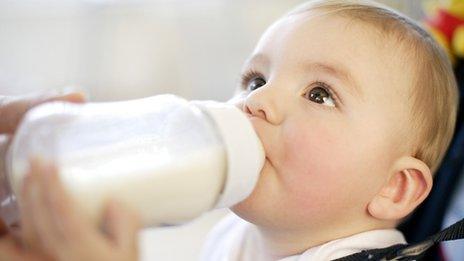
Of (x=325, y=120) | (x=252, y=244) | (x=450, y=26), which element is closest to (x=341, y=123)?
(x=325, y=120)

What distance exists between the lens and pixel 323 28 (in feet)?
2.39

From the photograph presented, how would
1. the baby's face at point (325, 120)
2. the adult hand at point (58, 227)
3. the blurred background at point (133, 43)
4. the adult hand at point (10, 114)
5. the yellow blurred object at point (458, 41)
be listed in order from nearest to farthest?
the adult hand at point (58, 227) → the adult hand at point (10, 114) → the baby's face at point (325, 120) → the yellow blurred object at point (458, 41) → the blurred background at point (133, 43)

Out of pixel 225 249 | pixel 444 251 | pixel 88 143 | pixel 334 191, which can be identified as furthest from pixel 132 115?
pixel 444 251

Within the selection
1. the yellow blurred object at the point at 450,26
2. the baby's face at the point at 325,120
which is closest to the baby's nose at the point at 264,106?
the baby's face at the point at 325,120

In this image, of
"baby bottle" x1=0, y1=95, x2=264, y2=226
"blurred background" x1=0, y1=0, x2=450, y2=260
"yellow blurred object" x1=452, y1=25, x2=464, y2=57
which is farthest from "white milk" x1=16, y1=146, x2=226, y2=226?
"blurred background" x1=0, y1=0, x2=450, y2=260

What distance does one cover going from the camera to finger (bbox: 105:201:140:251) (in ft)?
1.48

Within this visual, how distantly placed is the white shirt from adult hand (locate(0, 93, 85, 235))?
34 centimetres

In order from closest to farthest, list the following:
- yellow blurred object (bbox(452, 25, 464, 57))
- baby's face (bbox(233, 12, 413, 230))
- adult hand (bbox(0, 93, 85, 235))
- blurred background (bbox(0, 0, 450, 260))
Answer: adult hand (bbox(0, 93, 85, 235)) → baby's face (bbox(233, 12, 413, 230)) → yellow blurred object (bbox(452, 25, 464, 57)) → blurred background (bbox(0, 0, 450, 260))

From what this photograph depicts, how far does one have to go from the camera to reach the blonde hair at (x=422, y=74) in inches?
28.9

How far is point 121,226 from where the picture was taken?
Answer: 1.49 ft

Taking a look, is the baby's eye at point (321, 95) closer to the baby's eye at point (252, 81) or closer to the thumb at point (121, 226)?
the baby's eye at point (252, 81)

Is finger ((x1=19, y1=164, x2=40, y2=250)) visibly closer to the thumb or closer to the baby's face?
the thumb

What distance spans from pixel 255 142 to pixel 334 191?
0.52 feet

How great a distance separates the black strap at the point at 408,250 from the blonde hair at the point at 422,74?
10cm
